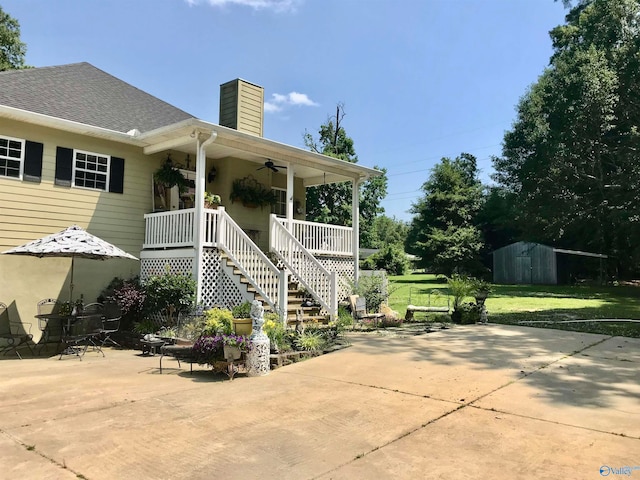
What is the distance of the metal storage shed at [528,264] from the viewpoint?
28953 mm

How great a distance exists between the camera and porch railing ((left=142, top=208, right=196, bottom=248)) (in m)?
10.4

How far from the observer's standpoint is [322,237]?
13273 millimetres

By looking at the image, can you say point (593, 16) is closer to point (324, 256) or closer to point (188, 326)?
point (324, 256)

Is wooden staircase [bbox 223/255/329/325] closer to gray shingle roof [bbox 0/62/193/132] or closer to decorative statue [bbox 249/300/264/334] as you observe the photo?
decorative statue [bbox 249/300/264/334]

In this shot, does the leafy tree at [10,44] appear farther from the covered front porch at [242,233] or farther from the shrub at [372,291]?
the shrub at [372,291]

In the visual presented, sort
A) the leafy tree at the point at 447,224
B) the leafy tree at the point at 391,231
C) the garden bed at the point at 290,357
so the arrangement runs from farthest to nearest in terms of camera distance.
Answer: the leafy tree at the point at 391,231 < the leafy tree at the point at 447,224 < the garden bed at the point at 290,357

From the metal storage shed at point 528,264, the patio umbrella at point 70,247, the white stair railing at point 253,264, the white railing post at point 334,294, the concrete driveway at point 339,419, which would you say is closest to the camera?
the concrete driveway at point 339,419

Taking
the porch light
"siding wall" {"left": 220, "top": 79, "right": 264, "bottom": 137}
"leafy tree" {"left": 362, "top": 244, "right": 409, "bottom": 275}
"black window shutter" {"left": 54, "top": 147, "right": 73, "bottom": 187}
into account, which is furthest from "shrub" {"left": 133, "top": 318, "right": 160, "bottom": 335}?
"leafy tree" {"left": 362, "top": 244, "right": 409, "bottom": 275}

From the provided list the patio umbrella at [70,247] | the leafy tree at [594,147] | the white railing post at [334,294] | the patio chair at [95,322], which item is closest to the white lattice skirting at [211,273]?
the patio chair at [95,322]

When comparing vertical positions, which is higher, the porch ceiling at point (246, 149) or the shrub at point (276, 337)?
the porch ceiling at point (246, 149)

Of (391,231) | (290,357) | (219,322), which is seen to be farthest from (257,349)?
(391,231)

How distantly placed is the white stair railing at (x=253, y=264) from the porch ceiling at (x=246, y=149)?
1762 mm

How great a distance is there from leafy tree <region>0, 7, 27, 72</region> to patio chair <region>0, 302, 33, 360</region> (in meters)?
20.4

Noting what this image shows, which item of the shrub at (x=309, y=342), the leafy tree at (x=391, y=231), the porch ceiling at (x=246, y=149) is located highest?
the leafy tree at (x=391, y=231)
